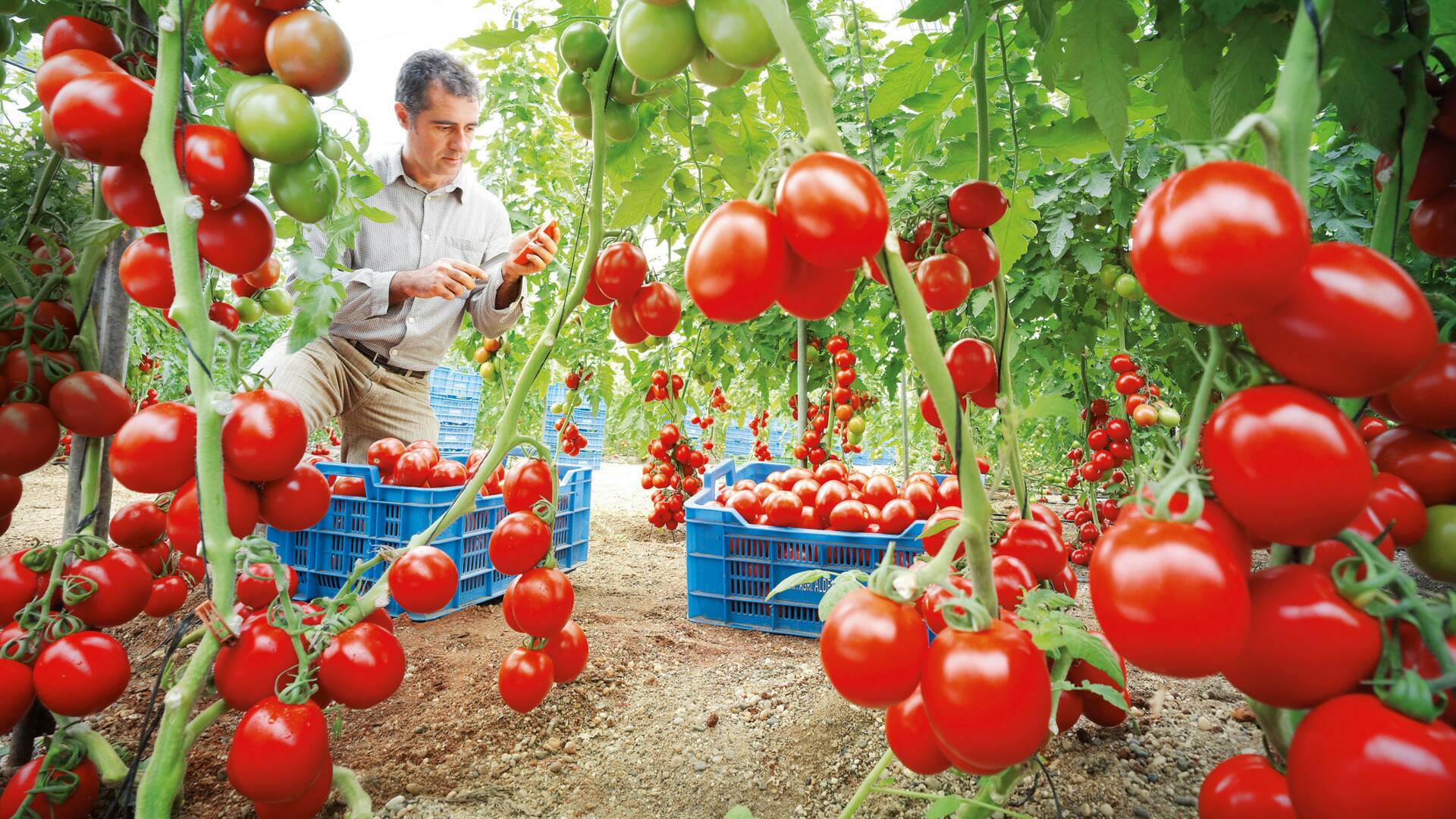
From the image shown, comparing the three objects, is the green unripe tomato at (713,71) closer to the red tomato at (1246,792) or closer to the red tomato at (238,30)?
the red tomato at (238,30)

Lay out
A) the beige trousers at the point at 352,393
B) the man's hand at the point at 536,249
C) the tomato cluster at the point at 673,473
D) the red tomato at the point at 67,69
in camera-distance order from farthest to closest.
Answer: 1. the tomato cluster at the point at 673,473
2. the beige trousers at the point at 352,393
3. the man's hand at the point at 536,249
4. the red tomato at the point at 67,69

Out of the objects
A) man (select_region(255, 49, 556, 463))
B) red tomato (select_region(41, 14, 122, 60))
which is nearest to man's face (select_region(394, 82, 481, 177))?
man (select_region(255, 49, 556, 463))

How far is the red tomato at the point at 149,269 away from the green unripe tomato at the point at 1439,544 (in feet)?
4.42

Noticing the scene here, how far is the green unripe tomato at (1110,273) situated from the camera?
218cm

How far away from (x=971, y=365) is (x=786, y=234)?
517 mm

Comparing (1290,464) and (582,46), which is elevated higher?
(582,46)

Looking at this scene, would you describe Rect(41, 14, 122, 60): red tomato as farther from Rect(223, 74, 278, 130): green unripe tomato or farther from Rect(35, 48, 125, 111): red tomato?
Rect(223, 74, 278, 130): green unripe tomato

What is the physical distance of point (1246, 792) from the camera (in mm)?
567

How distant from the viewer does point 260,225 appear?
2.82 ft

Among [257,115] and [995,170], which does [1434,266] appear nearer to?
[995,170]

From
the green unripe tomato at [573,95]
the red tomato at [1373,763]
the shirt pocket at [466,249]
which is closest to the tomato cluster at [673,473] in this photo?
the shirt pocket at [466,249]

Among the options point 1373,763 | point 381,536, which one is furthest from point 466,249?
point 1373,763

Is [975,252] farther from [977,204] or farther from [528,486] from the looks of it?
[528,486]

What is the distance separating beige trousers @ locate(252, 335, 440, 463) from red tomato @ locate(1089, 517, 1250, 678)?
2710 mm
